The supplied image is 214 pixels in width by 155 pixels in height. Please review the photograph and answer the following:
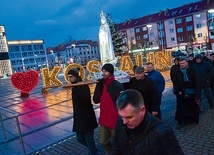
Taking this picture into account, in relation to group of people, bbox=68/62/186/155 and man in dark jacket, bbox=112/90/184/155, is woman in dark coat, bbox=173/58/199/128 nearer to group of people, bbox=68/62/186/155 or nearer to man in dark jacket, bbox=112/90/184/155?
group of people, bbox=68/62/186/155

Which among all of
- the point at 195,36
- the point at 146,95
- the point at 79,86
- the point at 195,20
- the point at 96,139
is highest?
the point at 195,20

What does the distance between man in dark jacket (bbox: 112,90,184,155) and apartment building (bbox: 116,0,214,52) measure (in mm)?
55624

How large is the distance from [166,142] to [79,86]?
2.87 metres

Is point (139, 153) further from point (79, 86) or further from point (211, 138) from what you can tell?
point (211, 138)

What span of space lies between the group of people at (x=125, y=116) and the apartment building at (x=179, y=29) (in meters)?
52.9

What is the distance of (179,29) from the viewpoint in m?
66.3

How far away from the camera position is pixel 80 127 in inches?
175

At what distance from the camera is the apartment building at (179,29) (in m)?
60.5

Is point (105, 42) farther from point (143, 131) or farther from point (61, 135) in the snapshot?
point (143, 131)

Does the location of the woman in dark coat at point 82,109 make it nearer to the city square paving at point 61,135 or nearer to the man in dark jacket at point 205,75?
the city square paving at point 61,135

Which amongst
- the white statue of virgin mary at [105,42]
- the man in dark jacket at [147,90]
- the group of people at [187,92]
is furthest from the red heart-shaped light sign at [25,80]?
the man in dark jacket at [147,90]

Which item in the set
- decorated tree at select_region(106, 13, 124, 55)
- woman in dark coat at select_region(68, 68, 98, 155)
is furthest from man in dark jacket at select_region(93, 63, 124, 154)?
decorated tree at select_region(106, 13, 124, 55)

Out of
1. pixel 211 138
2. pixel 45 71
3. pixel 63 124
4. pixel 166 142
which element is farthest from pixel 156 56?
pixel 166 142

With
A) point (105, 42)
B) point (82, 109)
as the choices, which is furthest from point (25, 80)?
point (82, 109)
